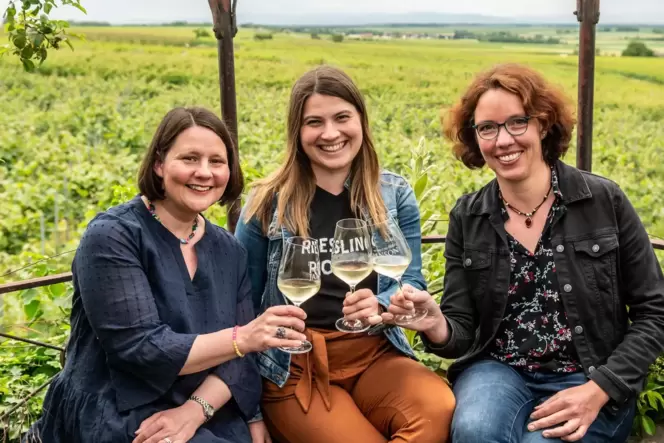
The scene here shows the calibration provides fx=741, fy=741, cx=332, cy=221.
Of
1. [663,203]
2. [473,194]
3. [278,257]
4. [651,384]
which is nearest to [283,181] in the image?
[278,257]

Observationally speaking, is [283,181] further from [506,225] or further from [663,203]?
[663,203]

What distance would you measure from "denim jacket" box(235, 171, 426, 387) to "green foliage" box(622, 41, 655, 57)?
7147mm

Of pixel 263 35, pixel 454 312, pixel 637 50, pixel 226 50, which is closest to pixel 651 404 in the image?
pixel 454 312

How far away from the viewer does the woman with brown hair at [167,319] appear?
2.11 metres

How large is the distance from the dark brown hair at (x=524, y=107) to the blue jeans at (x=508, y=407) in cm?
74

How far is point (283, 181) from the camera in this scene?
269 cm

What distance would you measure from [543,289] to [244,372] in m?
1.01

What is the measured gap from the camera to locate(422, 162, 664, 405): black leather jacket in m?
2.35

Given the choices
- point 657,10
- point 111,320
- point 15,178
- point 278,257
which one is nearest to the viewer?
point 111,320

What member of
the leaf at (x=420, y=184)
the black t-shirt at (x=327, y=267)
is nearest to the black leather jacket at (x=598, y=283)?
the black t-shirt at (x=327, y=267)

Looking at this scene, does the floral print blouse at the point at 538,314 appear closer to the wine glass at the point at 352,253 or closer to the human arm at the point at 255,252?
the wine glass at the point at 352,253

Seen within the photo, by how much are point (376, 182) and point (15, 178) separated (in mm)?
5405

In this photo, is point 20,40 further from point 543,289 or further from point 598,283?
point 598,283

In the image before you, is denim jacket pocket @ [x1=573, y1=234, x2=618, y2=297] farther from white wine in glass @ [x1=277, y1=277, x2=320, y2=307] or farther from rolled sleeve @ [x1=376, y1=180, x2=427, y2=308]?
white wine in glass @ [x1=277, y1=277, x2=320, y2=307]
